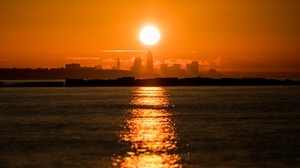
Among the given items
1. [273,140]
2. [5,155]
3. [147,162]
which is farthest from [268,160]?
[5,155]

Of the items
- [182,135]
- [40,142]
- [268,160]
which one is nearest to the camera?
[268,160]

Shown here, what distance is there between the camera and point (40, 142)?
58531 mm

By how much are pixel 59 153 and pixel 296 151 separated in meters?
22.3

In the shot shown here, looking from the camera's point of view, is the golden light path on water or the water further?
the water

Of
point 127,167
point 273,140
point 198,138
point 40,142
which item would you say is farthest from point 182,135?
point 127,167

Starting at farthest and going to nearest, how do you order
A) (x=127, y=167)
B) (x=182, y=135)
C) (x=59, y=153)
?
1. (x=182, y=135)
2. (x=59, y=153)
3. (x=127, y=167)

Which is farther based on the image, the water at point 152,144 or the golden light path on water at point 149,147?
the water at point 152,144

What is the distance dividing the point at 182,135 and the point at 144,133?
5.61 m

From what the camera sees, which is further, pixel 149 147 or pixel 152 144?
pixel 152 144

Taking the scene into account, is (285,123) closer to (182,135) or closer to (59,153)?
(182,135)

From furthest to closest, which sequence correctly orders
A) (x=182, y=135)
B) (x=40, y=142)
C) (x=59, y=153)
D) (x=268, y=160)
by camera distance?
(x=182, y=135) < (x=40, y=142) < (x=59, y=153) < (x=268, y=160)

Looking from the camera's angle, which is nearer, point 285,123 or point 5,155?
point 5,155

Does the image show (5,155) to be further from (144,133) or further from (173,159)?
(144,133)

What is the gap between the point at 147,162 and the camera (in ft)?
145
